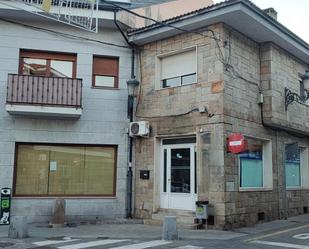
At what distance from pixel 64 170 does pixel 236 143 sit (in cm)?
558

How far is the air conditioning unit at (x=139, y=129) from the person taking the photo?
1338cm

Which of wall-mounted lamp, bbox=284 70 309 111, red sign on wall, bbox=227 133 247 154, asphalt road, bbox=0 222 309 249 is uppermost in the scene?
wall-mounted lamp, bbox=284 70 309 111

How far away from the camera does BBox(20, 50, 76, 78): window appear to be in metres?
13.4

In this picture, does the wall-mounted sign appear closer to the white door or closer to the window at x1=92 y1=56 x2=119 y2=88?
the window at x1=92 y1=56 x2=119 y2=88

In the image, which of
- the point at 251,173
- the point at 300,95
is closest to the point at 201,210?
the point at 251,173

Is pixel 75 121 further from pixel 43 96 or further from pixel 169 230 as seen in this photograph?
pixel 169 230

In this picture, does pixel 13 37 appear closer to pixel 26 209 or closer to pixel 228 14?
pixel 26 209

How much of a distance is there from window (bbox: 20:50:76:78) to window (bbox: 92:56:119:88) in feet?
2.36

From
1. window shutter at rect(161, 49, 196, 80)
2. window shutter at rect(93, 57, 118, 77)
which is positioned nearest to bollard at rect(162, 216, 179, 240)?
window shutter at rect(161, 49, 196, 80)

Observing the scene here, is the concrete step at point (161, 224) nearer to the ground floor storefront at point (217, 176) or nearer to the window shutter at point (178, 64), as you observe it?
the ground floor storefront at point (217, 176)

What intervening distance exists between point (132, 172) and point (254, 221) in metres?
4.13

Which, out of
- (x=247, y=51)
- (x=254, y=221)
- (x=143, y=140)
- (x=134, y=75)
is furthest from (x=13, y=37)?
(x=254, y=221)

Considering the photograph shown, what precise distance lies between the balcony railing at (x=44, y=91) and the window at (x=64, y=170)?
155 cm

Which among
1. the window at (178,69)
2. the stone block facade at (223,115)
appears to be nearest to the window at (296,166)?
the stone block facade at (223,115)
